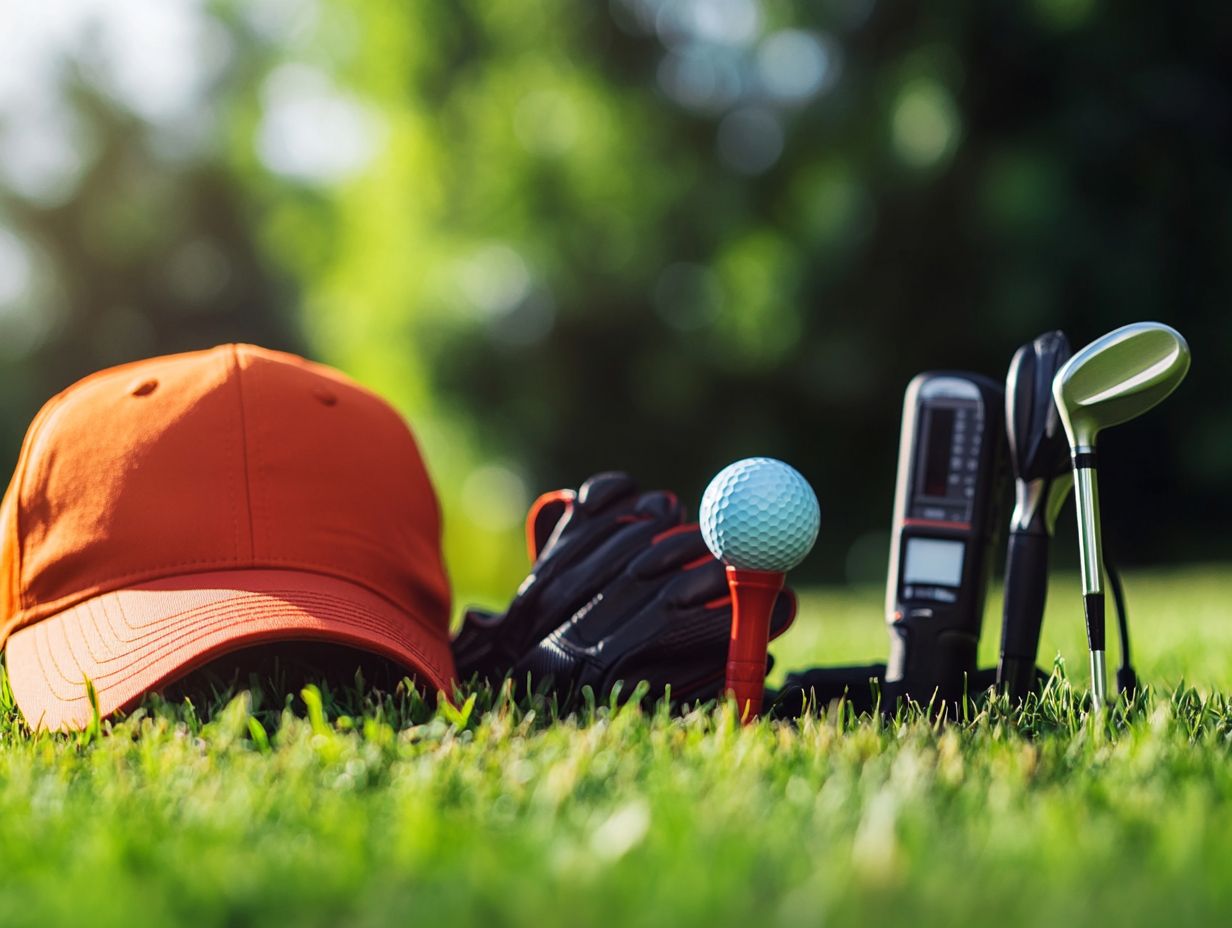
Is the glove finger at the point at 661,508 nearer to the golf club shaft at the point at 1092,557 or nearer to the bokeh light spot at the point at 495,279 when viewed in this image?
the golf club shaft at the point at 1092,557

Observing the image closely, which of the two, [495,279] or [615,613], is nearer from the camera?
[615,613]

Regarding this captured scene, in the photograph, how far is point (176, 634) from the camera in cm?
210

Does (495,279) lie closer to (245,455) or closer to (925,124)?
(925,124)

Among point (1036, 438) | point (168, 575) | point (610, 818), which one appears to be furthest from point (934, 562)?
point (168, 575)

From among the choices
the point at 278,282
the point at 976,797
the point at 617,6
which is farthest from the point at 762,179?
the point at 278,282

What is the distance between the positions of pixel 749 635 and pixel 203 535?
1.05 m

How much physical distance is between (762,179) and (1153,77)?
14.0 ft

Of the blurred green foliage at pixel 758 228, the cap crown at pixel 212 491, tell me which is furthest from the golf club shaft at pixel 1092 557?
the blurred green foliage at pixel 758 228

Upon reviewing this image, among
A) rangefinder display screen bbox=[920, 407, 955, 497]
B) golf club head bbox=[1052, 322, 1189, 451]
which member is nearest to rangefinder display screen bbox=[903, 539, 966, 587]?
rangefinder display screen bbox=[920, 407, 955, 497]

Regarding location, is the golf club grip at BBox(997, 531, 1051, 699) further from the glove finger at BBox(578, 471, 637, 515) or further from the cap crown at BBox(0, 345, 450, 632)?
the cap crown at BBox(0, 345, 450, 632)

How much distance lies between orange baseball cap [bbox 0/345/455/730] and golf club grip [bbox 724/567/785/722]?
0.53 m

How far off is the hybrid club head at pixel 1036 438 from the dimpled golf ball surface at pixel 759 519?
419 mm

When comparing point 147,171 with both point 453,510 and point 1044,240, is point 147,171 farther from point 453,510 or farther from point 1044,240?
point 1044,240

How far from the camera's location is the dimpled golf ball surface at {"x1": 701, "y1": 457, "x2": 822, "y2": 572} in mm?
2162
